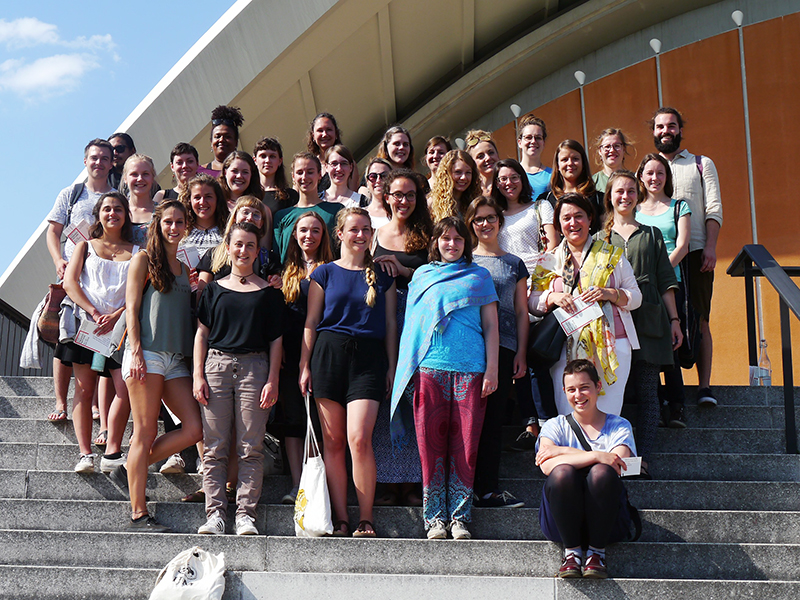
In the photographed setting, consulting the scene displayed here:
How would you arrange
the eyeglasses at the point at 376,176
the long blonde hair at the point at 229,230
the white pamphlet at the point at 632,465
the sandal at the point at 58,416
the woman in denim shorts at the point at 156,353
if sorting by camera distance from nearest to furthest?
the white pamphlet at the point at 632,465 → the woman in denim shorts at the point at 156,353 → the long blonde hair at the point at 229,230 → the sandal at the point at 58,416 → the eyeglasses at the point at 376,176

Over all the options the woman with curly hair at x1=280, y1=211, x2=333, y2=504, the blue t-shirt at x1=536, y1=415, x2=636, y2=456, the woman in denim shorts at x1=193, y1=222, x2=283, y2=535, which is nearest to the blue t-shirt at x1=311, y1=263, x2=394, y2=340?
the woman with curly hair at x1=280, y1=211, x2=333, y2=504

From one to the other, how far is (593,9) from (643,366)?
7.42 metres

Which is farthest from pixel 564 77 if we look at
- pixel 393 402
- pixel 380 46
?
pixel 393 402

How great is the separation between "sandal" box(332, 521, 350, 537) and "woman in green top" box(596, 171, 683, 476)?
1.64 m

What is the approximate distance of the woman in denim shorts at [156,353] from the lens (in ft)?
14.0

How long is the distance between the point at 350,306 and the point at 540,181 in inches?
87.1

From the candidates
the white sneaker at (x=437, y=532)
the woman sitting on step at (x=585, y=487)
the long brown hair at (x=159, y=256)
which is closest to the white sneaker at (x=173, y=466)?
the long brown hair at (x=159, y=256)

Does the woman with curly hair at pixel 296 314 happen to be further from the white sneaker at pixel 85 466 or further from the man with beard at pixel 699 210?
the man with beard at pixel 699 210

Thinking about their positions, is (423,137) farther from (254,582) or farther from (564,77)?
(254,582)

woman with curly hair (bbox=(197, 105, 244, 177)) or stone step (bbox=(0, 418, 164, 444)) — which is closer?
stone step (bbox=(0, 418, 164, 444))

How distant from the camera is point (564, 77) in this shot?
11516mm

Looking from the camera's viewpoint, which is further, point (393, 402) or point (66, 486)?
point (66, 486)

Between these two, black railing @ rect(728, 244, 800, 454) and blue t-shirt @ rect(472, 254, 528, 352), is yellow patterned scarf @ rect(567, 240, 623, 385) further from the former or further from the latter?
black railing @ rect(728, 244, 800, 454)

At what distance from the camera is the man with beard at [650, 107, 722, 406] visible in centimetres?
554
